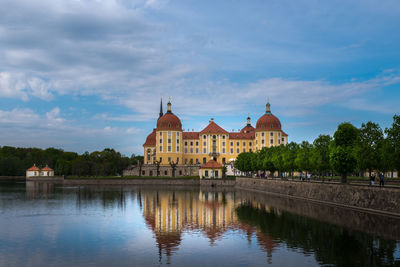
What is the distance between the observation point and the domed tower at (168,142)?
117m

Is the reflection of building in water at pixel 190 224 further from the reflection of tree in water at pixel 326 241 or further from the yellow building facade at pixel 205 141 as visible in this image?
the yellow building facade at pixel 205 141

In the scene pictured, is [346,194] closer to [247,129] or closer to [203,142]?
[203,142]

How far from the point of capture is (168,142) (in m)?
117

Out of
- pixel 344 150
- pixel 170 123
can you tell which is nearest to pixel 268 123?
pixel 170 123

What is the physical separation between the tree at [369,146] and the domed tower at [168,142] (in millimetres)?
79678

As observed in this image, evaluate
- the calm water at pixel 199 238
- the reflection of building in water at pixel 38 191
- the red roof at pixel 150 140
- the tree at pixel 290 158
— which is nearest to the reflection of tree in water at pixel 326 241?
the calm water at pixel 199 238

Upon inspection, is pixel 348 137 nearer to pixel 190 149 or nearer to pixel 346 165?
pixel 346 165

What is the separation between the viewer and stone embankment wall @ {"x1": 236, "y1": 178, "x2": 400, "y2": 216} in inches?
→ 1224

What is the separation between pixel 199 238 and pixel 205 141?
3854 inches

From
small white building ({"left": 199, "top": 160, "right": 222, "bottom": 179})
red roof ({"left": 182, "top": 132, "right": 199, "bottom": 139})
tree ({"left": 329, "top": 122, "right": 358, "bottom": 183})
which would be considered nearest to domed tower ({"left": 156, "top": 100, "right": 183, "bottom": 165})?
red roof ({"left": 182, "top": 132, "right": 199, "bottom": 139})

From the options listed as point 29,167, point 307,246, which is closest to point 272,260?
point 307,246

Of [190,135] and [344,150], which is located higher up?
[190,135]

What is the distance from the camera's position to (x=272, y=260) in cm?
1931

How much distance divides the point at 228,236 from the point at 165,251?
5.74 m
